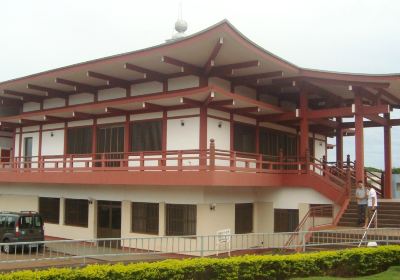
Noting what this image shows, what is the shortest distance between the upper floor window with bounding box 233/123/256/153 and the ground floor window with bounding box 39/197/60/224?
11.0m

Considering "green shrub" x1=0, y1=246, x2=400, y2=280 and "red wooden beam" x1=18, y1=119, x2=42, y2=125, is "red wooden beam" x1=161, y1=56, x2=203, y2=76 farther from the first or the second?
"red wooden beam" x1=18, y1=119, x2=42, y2=125

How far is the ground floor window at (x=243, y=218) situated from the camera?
2205 centimetres

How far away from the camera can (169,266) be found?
1208cm

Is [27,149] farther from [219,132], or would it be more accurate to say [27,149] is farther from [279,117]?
[279,117]

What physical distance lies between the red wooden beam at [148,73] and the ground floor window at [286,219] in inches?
330

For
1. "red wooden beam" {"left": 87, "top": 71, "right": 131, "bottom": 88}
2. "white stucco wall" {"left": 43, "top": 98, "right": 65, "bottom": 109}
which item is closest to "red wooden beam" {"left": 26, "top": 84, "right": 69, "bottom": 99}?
"white stucco wall" {"left": 43, "top": 98, "right": 65, "bottom": 109}

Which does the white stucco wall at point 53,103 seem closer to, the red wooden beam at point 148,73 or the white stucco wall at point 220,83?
the red wooden beam at point 148,73

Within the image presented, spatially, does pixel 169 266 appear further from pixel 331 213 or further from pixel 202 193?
pixel 331 213

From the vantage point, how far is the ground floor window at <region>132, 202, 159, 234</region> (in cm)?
2156

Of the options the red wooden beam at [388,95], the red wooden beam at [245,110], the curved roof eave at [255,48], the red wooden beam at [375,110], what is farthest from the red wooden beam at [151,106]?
the red wooden beam at [388,95]

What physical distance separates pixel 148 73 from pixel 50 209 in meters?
10.7

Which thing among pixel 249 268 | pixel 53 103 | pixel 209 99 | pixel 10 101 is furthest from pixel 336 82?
pixel 10 101

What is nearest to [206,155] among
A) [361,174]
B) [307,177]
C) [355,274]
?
[307,177]

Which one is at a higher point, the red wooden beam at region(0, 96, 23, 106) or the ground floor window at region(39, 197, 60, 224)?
the red wooden beam at region(0, 96, 23, 106)
